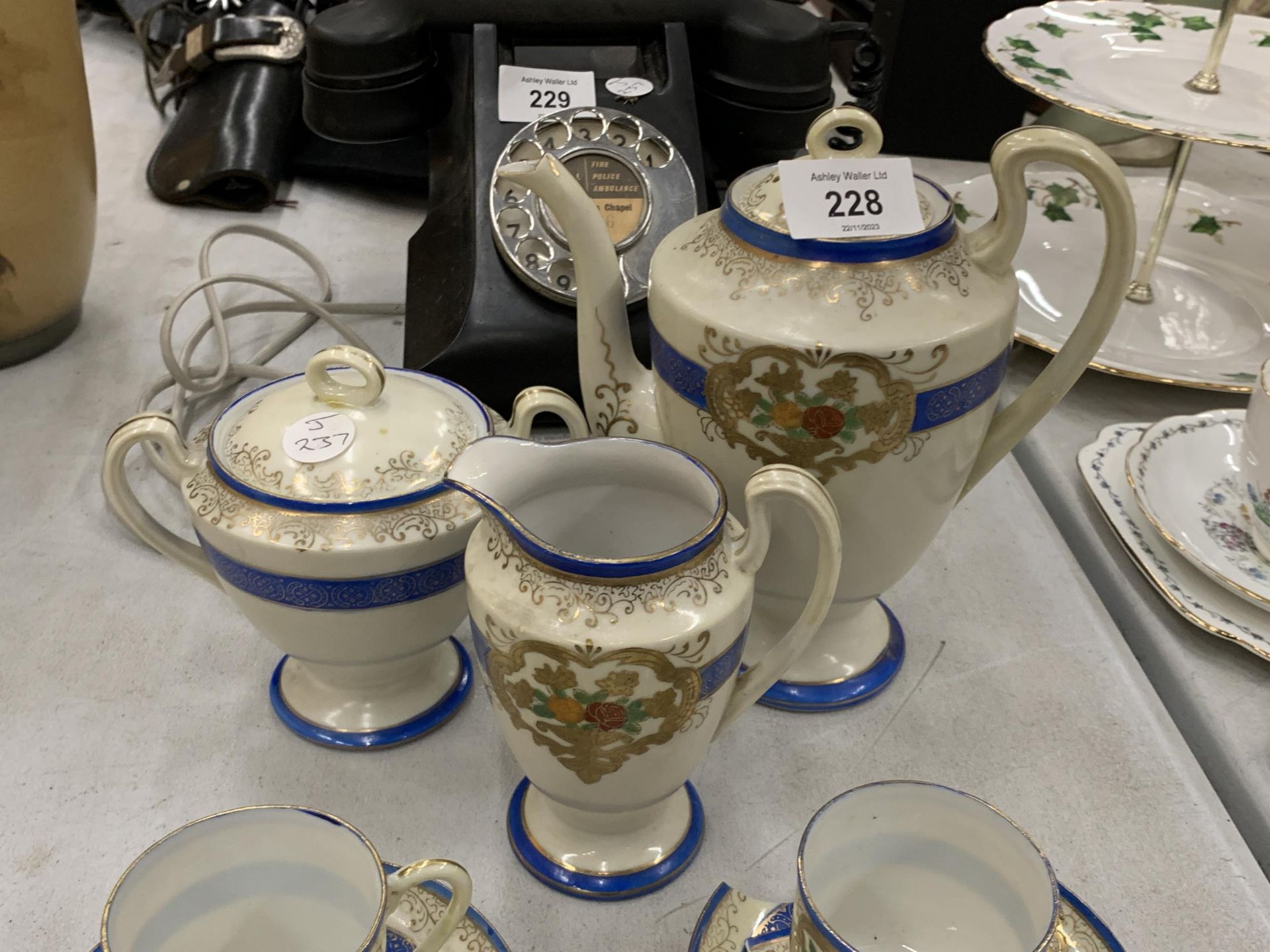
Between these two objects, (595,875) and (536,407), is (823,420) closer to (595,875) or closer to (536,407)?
(536,407)

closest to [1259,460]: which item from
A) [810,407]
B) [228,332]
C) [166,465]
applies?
[810,407]

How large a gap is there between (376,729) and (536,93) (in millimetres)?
556

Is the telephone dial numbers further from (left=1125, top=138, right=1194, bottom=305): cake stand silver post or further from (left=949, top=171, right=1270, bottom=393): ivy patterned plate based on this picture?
(left=1125, top=138, right=1194, bottom=305): cake stand silver post

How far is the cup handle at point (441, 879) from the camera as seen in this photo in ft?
1.40

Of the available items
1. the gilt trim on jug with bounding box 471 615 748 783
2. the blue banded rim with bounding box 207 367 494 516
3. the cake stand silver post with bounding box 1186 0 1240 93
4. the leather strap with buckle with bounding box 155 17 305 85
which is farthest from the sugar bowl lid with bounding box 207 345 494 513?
the leather strap with buckle with bounding box 155 17 305 85

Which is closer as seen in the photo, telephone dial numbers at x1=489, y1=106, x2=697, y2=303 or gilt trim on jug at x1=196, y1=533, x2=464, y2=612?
gilt trim on jug at x1=196, y1=533, x2=464, y2=612

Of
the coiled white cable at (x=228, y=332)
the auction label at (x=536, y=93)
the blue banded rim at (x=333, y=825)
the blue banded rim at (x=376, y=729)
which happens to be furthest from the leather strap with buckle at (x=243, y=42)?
the blue banded rim at (x=333, y=825)

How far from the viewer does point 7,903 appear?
23.3 inches

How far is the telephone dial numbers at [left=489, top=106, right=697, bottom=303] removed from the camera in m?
0.90

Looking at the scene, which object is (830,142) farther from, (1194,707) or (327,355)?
(1194,707)

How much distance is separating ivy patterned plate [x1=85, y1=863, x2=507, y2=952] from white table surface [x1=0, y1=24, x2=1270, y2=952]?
6cm

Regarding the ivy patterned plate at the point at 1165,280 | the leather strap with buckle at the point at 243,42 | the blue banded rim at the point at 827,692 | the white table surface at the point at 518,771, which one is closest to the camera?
the white table surface at the point at 518,771

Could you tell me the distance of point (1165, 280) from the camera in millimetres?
1147

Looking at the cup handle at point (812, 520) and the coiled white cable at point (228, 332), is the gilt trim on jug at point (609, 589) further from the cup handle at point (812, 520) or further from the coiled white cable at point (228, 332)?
the coiled white cable at point (228, 332)
